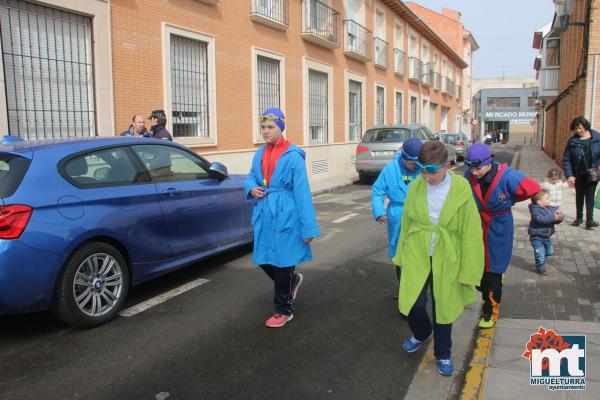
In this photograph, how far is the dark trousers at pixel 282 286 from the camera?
13.7 feet

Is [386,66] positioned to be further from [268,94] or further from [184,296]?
[184,296]

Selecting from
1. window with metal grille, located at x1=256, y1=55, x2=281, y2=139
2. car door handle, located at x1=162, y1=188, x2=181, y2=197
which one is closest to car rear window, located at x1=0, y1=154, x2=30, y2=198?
car door handle, located at x1=162, y1=188, x2=181, y2=197

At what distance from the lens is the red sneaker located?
4238 mm

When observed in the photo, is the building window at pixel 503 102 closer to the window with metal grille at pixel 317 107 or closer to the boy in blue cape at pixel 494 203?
the window with metal grille at pixel 317 107

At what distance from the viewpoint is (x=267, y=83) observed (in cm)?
1517

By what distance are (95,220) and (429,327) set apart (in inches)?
106

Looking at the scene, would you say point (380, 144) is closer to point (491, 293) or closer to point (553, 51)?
point (491, 293)

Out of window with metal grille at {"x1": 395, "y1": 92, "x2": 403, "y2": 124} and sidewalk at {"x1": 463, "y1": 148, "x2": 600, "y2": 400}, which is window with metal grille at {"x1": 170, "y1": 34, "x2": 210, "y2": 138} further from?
window with metal grille at {"x1": 395, "y1": 92, "x2": 403, "y2": 124}

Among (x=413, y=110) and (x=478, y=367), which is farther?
(x=413, y=110)

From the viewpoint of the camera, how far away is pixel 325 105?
19062mm

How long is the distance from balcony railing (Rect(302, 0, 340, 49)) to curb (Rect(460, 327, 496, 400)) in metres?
14.1

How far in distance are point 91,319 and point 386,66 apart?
886 inches

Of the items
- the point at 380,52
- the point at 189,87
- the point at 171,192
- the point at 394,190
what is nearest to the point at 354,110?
the point at 380,52

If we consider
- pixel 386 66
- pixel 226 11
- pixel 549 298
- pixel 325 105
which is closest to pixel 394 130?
pixel 325 105
